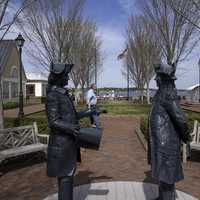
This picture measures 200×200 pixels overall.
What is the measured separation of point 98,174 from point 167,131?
320cm

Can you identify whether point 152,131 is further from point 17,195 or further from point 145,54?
point 145,54

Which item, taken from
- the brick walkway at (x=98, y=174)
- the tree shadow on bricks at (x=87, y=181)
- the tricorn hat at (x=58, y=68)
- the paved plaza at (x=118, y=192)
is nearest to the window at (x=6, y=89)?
the brick walkway at (x=98, y=174)

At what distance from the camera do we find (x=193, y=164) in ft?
25.5

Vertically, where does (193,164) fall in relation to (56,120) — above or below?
below

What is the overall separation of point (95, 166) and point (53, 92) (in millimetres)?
3889

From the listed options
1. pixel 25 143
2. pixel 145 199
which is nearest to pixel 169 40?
pixel 25 143

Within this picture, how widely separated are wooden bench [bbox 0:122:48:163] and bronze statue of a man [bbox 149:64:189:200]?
385 cm

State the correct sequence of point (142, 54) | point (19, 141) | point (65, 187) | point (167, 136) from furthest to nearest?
point (142, 54) < point (19, 141) < point (65, 187) < point (167, 136)

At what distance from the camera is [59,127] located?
13.1 feet

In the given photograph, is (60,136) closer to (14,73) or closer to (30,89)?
(14,73)

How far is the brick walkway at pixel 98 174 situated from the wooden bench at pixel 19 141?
18.4 inches

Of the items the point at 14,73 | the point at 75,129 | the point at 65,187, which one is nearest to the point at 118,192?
the point at 65,187

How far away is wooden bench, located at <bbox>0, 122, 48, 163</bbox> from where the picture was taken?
23.6 ft

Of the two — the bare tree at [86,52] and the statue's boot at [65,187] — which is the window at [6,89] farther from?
the statue's boot at [65,187]
